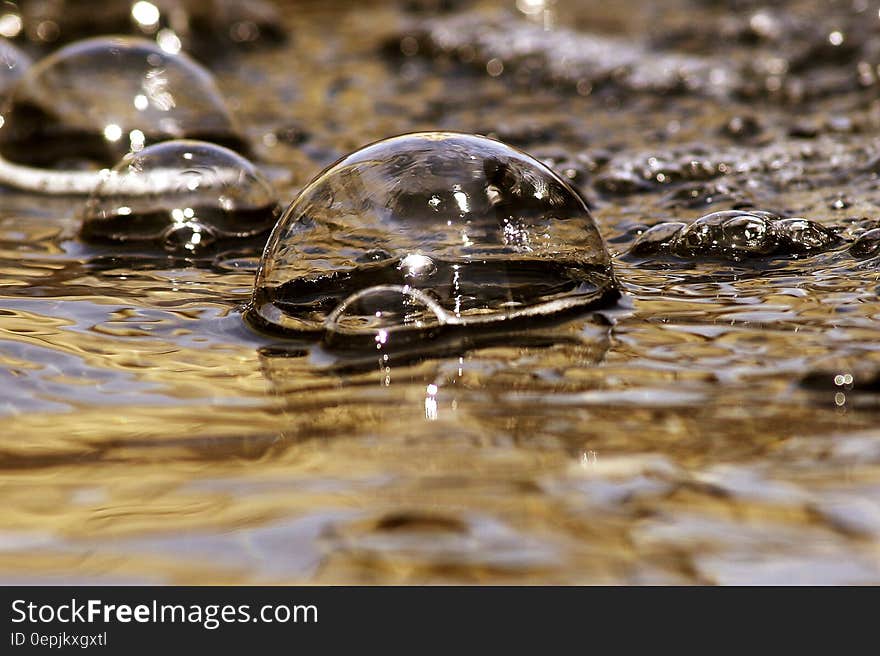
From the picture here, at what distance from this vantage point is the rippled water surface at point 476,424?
5.20 feet

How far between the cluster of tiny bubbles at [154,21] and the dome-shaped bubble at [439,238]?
4.72 m

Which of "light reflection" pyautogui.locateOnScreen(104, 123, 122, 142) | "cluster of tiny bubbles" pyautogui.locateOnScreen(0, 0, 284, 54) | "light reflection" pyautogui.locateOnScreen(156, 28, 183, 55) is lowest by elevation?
"light reflection" pyautogui.locateOnScreen(104, 123, 122, 142)

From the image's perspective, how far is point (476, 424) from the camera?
194 cm

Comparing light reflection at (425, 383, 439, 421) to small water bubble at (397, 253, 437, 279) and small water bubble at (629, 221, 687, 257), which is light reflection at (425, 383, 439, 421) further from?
small water bubble at (629, 221, 687, 257)

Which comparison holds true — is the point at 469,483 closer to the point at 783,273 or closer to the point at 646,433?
the point at 646,433

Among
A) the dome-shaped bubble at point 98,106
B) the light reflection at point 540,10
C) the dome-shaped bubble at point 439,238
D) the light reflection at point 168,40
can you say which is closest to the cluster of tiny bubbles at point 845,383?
the dome-shaped bubble at point 439,238

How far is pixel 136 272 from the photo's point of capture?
2912 mm

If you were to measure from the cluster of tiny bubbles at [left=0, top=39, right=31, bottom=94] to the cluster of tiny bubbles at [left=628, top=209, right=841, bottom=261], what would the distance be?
2.90m

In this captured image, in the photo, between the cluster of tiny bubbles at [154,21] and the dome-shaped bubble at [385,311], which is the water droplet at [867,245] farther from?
the cluster of tiny bubbles at [154,21]

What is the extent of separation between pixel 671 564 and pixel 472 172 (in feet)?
3.67

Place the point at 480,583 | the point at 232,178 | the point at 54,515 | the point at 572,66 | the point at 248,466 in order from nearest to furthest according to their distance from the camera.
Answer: the point at 480,583, the point at 54,515, the point at 248,466, the point at 232,178, the point at 572,66

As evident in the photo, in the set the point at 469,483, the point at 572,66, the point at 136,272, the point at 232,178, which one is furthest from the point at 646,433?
the point at 572,66

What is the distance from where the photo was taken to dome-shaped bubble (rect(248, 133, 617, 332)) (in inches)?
93.6

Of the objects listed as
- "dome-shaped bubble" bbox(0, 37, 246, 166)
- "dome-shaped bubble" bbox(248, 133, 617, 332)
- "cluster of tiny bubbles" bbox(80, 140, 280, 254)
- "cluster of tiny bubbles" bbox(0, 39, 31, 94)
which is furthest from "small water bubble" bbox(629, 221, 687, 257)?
"cluster of tiny bubbles" bbox(0, 39, 31, 94)
